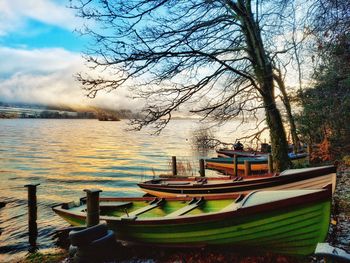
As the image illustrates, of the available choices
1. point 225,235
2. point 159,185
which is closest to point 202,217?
point 225,235

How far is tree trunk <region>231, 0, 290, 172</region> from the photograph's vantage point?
11352 millimetres

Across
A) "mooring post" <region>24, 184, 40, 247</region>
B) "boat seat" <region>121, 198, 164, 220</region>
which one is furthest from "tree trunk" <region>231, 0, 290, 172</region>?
"mooring post" <region>24, 184, 40, 247</region>

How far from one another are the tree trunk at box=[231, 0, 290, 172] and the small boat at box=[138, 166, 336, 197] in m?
1.67

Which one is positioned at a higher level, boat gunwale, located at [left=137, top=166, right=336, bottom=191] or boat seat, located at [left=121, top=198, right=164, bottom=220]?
boat gunwale, located at [left=137, top=166, right=336, bottom=191]

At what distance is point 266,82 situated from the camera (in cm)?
1162

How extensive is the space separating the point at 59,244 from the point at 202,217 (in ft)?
19.8

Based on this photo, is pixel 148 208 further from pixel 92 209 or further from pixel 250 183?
pixel 250 183

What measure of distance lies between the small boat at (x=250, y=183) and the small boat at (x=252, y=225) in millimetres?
755

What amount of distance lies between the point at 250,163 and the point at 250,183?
9978 millimetres

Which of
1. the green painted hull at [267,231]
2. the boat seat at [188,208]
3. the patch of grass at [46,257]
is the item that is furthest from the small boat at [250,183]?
the patch of grass at [46,257]

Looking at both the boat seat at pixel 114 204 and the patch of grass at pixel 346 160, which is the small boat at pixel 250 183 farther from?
the patch of grass at pixel 346 160

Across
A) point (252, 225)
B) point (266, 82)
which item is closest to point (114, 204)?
point (252, 225)

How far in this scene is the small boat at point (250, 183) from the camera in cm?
791

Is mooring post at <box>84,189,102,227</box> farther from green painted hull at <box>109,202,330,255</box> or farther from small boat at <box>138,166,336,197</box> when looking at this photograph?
small boat at <box>138,166,336,197</box>
